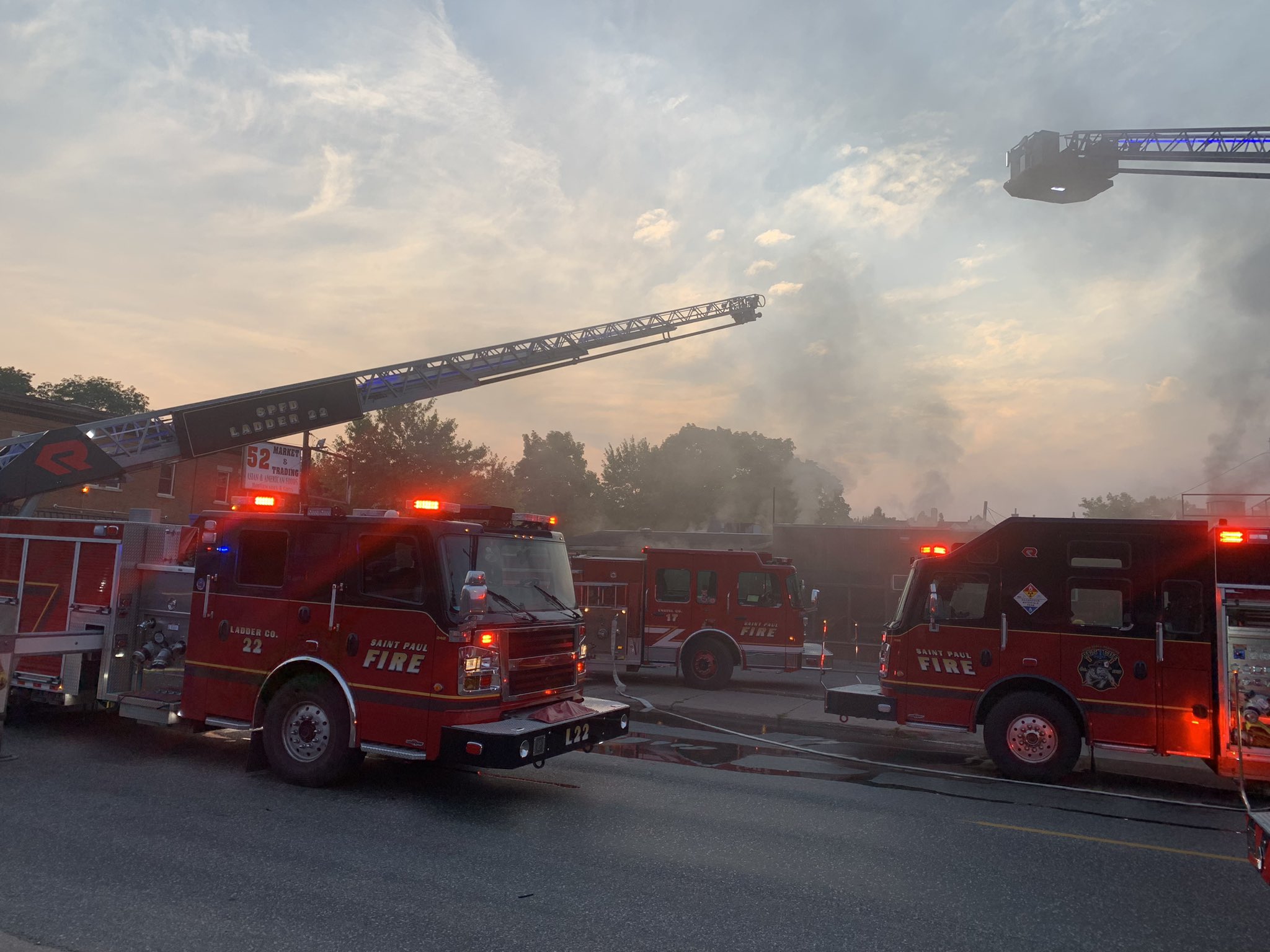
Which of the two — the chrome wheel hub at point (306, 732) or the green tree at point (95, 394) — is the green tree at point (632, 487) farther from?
the chrome wheel hub at point (306, 732)

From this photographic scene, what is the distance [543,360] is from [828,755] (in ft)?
68.3

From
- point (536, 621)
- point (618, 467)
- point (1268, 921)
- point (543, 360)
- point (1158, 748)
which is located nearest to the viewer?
point (1268, 921)

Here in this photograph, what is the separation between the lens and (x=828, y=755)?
32.4 feet

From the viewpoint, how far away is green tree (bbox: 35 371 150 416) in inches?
2368

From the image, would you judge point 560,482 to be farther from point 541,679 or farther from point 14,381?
point 541,679

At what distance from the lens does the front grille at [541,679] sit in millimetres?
7258

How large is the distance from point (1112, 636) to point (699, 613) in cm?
838

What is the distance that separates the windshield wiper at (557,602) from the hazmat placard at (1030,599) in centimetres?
467

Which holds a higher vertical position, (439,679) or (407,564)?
(407,564)

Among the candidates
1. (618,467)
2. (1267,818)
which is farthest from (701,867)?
(618,467)

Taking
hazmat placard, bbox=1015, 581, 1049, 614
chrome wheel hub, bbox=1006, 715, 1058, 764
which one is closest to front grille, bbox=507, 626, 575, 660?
chrome wheel hub, bbox=1006, 715, 1058, 764

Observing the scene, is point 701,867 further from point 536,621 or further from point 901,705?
point 901,705

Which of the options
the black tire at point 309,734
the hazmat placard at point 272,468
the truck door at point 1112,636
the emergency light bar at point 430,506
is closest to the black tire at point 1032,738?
the truck door at point 1112,636

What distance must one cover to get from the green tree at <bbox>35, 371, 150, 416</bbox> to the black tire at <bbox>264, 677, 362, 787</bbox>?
59772mm
